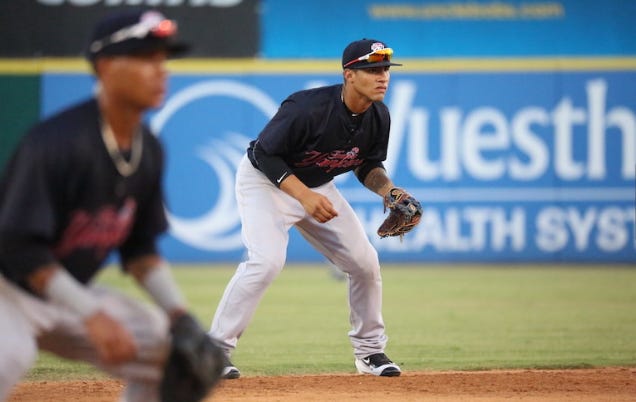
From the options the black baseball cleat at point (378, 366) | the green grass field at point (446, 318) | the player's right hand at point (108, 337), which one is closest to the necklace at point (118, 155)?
the player's right hand at point (108, 337)

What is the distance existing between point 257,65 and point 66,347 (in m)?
12.3

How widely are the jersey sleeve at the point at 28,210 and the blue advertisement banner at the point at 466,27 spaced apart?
12.9 meters

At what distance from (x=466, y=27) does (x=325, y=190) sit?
9763 mm

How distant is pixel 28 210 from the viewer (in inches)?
136

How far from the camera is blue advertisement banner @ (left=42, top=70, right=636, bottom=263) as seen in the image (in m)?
15.5

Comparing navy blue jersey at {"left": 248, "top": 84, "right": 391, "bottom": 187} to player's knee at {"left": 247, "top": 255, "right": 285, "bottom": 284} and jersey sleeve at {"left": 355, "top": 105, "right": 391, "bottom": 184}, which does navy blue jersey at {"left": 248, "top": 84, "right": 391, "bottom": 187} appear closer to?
jersey sleeve at {"left": 355, "top": 105, "right": 391, "bottom": 184}

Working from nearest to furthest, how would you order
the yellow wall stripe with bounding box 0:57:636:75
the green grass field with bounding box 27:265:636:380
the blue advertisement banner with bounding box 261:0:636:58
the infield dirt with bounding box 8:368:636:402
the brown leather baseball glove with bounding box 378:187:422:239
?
the infield dirt with bounding box 8:368:636:402
the brown leather baseball glove with bounding box 378:187:422:239
the green grass field with bounding box 27:265:636:380
the yellow wall stripe with bounding box 0:57:636:75
the blue advertisement banner with bounding box 261:0:636:58

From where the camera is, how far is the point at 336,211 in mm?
6668

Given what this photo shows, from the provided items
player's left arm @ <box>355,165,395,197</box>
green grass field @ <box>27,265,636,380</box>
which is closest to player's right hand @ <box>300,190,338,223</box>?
player's left arm @ <box>355,165,395,197</box>

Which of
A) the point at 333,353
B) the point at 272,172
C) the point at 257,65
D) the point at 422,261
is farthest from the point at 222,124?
the point at 272,172

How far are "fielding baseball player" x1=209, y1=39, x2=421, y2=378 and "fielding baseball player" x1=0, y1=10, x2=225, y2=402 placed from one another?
267 cm

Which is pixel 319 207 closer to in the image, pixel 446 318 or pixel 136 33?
pixel 136 33

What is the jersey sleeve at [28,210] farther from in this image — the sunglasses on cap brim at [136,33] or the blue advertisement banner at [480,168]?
the blue advertisement banner at [480,168]

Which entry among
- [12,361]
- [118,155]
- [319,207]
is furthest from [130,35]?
[319,207]
